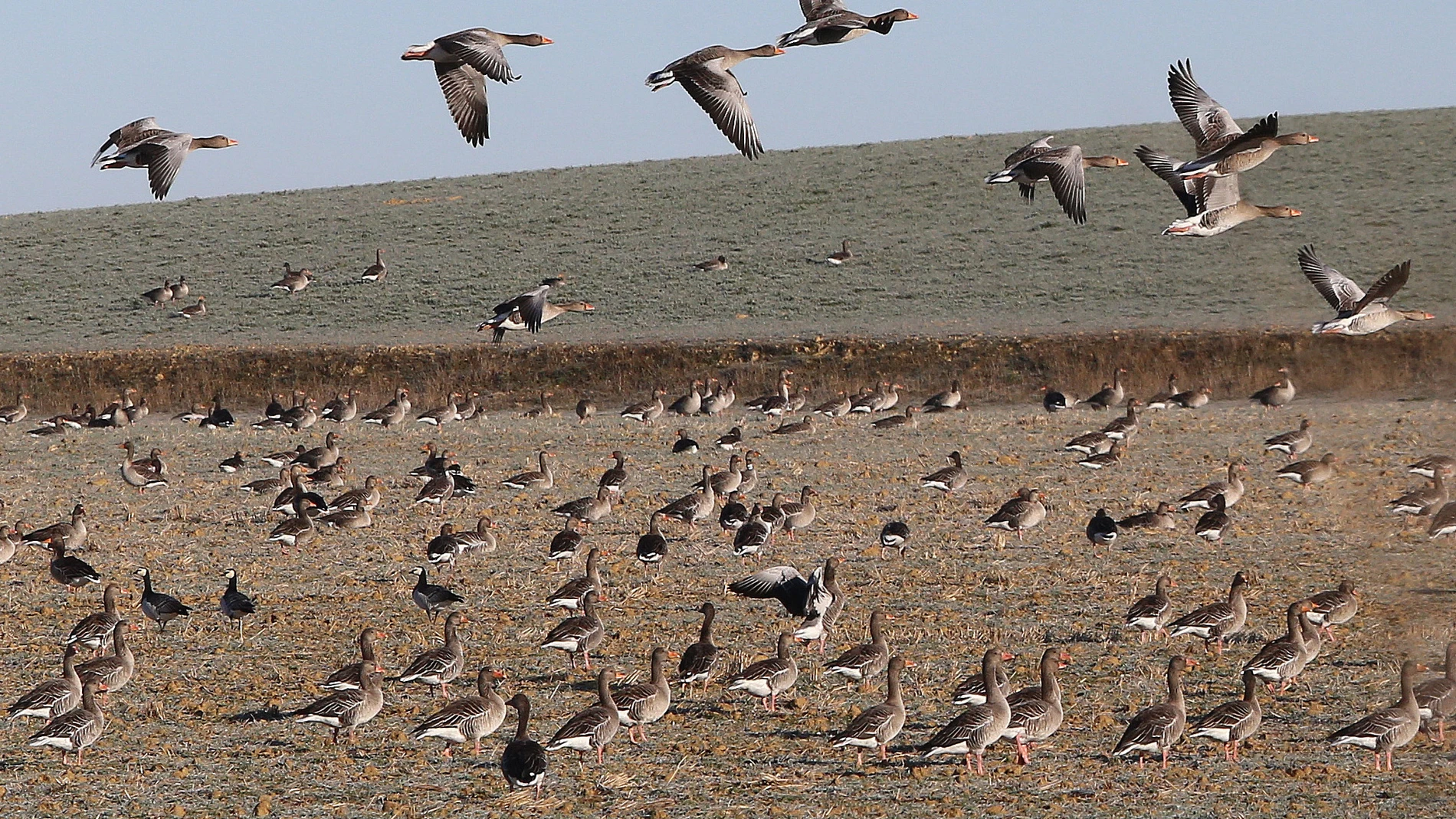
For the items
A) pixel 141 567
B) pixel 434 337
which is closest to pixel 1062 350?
pixel 434 337

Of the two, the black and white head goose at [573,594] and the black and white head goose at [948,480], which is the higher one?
the black and white head goose at [573,594]

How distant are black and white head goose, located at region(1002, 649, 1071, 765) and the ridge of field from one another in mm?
29722

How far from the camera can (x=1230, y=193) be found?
11852 millimetres

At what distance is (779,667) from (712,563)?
654 centimetres

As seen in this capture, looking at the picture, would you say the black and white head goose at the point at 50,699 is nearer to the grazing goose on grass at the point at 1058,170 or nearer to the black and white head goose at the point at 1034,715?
the black and white head goose at the point at 1034,715

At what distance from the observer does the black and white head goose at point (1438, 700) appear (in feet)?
38.2

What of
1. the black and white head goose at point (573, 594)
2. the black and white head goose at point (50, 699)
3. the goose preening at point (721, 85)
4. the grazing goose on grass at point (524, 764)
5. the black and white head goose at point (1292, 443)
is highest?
the goose preening at point (721, 85)

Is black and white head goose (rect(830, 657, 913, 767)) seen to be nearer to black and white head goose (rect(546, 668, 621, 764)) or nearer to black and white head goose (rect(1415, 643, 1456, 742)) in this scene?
black and white head goose (rect(546, 668, 621, 764))

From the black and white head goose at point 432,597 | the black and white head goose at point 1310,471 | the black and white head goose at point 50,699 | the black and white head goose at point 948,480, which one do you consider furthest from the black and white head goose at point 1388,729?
the black and white head goose at point 1310,471

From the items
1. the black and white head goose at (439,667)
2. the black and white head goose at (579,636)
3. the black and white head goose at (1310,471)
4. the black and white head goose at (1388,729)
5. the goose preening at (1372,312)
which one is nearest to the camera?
the goose preening at (1372,312)

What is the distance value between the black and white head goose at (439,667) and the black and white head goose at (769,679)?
2299 mm

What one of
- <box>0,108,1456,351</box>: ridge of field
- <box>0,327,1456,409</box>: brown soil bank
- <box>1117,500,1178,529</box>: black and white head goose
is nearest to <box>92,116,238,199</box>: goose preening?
<box>1117,500,1178,529</box>: black and white head goose

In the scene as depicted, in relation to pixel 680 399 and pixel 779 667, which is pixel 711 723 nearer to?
pixel 779 667

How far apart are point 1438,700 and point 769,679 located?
481 centimetres
